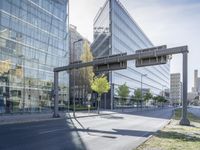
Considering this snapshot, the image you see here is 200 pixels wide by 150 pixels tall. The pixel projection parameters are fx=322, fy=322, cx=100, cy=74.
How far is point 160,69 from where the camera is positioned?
6467 inches

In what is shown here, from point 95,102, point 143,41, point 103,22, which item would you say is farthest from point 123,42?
point 143,41

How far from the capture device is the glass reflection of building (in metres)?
39.7

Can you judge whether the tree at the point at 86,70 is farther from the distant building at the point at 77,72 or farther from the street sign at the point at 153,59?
the street sign at the point at 153,59

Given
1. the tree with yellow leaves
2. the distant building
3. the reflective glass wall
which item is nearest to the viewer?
the tree with yellow leaves

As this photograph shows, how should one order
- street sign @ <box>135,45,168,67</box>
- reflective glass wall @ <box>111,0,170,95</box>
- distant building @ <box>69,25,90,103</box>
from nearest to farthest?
street sign @ <box>135,45,168,67</box> < distant building @ <box>69,25,90,103</box> < reflective glass wall @ <box>111,0,170,95</box>

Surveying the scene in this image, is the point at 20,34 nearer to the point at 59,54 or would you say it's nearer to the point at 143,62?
the point at 59,54

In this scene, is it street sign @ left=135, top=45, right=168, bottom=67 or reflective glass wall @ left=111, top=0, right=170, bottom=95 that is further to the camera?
reflective glass wall @ left=111, top=0, right=170, bottom=95

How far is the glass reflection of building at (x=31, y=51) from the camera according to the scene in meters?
39.7

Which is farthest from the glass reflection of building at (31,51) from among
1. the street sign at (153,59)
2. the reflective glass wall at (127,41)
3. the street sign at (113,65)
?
the reflective glass wall at (127,41)

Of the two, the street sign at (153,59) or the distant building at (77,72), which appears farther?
the distant building at (77,72)

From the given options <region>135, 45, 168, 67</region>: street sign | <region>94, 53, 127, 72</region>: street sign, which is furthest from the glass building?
<region>135, 45, 168, 67</region>: street sign

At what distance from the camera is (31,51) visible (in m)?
46.0

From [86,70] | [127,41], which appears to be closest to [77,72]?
[86,70]

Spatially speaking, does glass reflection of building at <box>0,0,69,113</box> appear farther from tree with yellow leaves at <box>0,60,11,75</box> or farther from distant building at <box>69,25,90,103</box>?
distant building at <box>69,25,90,103</box>
